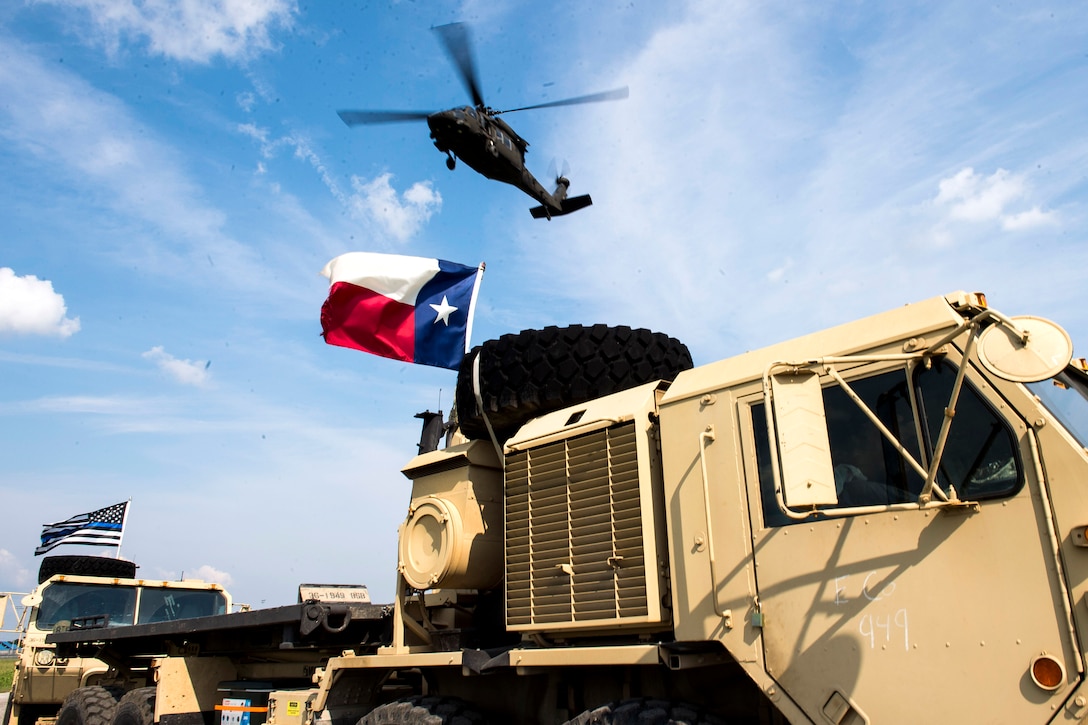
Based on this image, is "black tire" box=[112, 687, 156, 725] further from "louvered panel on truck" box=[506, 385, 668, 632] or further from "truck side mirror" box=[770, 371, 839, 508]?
"truck side mirror" box=[770, 371, 839, 508]

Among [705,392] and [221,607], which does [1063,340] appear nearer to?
[705,392]

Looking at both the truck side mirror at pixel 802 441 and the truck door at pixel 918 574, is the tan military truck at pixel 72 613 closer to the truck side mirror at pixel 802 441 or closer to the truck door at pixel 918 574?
the truck door at pixel 918 574

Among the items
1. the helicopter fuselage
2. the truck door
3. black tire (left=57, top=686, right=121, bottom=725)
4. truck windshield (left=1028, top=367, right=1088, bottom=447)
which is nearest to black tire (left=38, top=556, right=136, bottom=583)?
black tire (left=57, top=686, right=121, bottom=725)

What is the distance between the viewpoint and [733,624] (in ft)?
13.9

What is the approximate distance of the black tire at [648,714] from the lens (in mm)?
4188

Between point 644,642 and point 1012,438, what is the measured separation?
7.25ft

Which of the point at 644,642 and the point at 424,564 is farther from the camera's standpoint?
the point at 424,564

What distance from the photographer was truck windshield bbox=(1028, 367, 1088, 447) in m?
3.84

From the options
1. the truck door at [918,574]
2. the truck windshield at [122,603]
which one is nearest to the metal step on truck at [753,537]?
the truck door at [918,574]

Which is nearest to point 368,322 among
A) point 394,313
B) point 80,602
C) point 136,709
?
point 394,313

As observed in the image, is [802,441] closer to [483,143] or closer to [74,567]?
[483,143]

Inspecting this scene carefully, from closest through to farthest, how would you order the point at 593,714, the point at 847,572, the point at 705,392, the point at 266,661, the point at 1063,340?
the point at 1063,340 → the point at 847,572 → the point at 593,714 → the point at 705,392 → the point at 266,661

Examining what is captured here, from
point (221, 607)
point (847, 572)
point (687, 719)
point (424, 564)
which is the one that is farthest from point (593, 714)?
point (221, 607)

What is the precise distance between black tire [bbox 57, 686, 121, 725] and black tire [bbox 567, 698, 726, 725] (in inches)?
282
